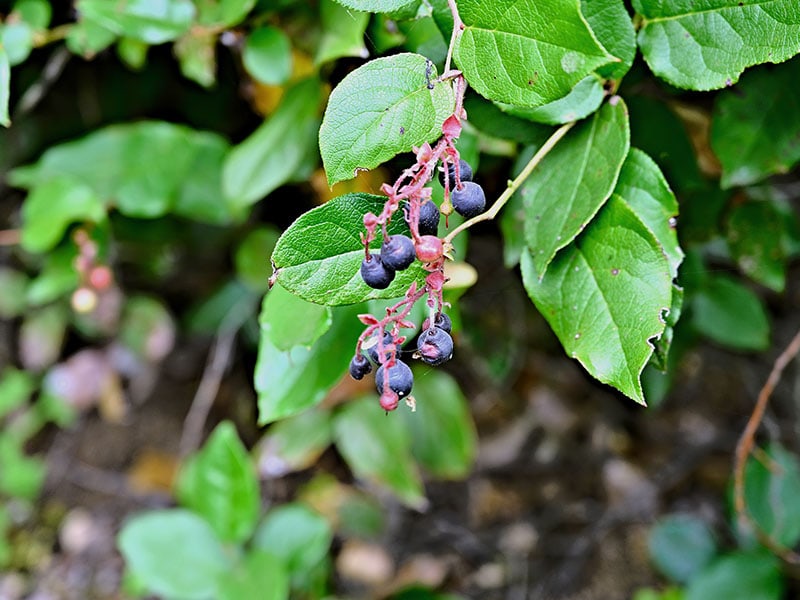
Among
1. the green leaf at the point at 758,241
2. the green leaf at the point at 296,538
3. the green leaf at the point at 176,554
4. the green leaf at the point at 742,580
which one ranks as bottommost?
the green leaf at the point at 742,580

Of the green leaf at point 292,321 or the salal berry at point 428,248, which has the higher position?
the salal berry at point 428,248

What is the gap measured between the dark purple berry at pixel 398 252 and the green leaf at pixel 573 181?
0.57 ft

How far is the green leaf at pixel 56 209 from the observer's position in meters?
1.07

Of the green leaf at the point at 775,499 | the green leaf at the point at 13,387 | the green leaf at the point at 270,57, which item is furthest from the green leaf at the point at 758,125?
the green leaf at the point at 13,387

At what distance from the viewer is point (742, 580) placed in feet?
4.21

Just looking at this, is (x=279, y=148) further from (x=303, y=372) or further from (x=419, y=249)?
(x=419, y=249)

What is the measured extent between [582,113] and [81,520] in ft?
4.94

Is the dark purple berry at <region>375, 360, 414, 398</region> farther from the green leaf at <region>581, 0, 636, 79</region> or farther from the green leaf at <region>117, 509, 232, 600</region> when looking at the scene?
the green leaf at <region>117, 509, 232, 600</region>

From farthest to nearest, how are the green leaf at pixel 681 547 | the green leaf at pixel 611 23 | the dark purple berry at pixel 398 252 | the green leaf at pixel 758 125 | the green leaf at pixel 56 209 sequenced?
the green leaf at pixel 681 547 → the green leaf at pixel 56 209 → the green leaf at pixel 758 125 → the green leaf at pixel 611 23 → the dark purple berry at pixel 398 252

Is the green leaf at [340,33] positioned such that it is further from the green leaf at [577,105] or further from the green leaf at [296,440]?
the green leaf at [296,440]

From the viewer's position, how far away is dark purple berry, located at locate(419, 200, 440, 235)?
0.49 metres

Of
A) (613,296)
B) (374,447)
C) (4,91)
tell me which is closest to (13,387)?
(374,447)

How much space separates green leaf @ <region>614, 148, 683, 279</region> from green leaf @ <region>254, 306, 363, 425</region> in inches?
12.0

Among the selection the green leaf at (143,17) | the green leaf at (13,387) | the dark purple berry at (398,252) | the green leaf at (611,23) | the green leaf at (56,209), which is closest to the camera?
the dark purple berry at (398,252)
